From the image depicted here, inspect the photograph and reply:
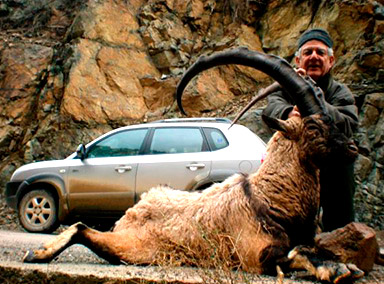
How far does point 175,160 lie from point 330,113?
5267 millimetres

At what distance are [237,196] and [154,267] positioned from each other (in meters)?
0.84

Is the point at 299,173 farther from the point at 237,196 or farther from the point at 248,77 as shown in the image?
the point at 248,77

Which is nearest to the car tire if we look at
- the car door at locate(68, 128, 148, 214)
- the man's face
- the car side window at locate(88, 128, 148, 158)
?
the car door at locate(68, 128, 148, 214)

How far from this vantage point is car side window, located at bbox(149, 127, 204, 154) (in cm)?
859

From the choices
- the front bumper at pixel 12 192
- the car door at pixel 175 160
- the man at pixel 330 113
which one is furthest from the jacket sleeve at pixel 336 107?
the front bumper at pixel 12 192

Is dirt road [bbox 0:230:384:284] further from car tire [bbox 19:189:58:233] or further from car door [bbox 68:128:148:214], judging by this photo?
car tire [bbox 19:189:58:233]

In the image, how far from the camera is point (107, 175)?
8.78 m

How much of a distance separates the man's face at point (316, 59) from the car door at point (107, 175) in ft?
17.3

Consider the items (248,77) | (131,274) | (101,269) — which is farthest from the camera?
(248,77)

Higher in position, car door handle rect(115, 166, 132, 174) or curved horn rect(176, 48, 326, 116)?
curved horn rect(176, 48, 326, 116)

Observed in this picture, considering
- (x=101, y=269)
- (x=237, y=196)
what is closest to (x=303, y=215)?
(x=237, y=196)

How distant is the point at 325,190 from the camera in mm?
3705

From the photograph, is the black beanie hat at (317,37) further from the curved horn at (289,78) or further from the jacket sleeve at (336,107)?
the curved horn at (289,78)

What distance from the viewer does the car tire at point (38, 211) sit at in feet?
30.6
